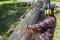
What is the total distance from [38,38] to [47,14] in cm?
63

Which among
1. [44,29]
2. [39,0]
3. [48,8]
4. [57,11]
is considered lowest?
[57,11]

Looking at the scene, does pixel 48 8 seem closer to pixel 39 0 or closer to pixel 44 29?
pixel 44 29

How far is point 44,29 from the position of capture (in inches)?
229

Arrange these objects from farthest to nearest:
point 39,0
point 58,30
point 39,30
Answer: point 39,0 < point 58,30 < point 39,30

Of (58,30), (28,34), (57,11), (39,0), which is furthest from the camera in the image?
(57,11)

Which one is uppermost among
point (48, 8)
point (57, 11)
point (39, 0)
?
point (48, 8)

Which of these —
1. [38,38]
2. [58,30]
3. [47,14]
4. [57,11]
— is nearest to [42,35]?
[38,38]

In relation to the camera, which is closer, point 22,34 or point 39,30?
point 39,30

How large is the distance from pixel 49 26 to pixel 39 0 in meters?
9.11

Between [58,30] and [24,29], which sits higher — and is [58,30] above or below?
below

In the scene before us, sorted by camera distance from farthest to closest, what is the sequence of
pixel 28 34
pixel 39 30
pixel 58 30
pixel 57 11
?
pixel 57 11 < pixel 58 30 < pixel 28 34 < pixel 39 30

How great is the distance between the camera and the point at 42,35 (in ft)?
19.1

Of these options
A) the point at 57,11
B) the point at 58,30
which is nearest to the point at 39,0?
the point at 58,30

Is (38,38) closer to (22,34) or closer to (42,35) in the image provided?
(42,35)
